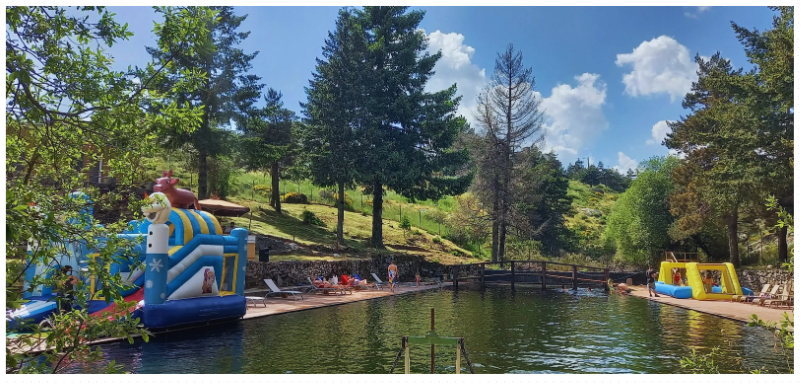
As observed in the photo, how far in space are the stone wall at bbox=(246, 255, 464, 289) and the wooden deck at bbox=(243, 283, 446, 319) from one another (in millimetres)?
1794

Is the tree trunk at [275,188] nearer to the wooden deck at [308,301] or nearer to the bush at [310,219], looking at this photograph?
the bush at [310,219]

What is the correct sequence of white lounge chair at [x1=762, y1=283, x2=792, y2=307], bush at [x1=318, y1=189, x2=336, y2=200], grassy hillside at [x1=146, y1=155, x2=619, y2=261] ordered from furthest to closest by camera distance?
bush at [x1=318, y1=189, x2=336, y2=200], grassy hillside at [x1=146, y1=155, x2=619, y2=261], white lounge chair at [x1=762, y1=283, x2=792, y2=307]

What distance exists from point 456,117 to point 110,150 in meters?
30.5

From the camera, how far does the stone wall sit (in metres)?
20.8

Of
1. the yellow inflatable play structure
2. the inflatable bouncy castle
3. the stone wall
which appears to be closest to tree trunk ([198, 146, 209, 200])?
the stone wall

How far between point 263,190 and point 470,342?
1240 inches

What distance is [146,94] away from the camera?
430 cm

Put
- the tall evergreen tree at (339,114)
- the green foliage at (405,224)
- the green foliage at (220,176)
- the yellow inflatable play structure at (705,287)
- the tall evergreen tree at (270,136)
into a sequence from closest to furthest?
the yellow inflatable play structure at (705,287) < the tall evergreen tree at (270,136) < the tall evergreen tree at (339,114) < the green foliage at (220,176) < the green foliage at (405,224)

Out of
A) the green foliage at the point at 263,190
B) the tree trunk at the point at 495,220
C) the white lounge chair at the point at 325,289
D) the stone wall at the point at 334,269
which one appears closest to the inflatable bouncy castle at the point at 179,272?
the stone wall at the point at 334,269

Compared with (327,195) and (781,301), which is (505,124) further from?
(781,301)

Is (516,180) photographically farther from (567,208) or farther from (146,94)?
(146,94)

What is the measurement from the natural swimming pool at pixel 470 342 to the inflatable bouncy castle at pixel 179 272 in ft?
1.84

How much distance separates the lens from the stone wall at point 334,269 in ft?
68.4

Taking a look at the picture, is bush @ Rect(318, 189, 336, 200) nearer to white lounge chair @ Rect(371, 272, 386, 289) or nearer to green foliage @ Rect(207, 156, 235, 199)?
green foliage @ Rect(207, 156, 235, 199)
